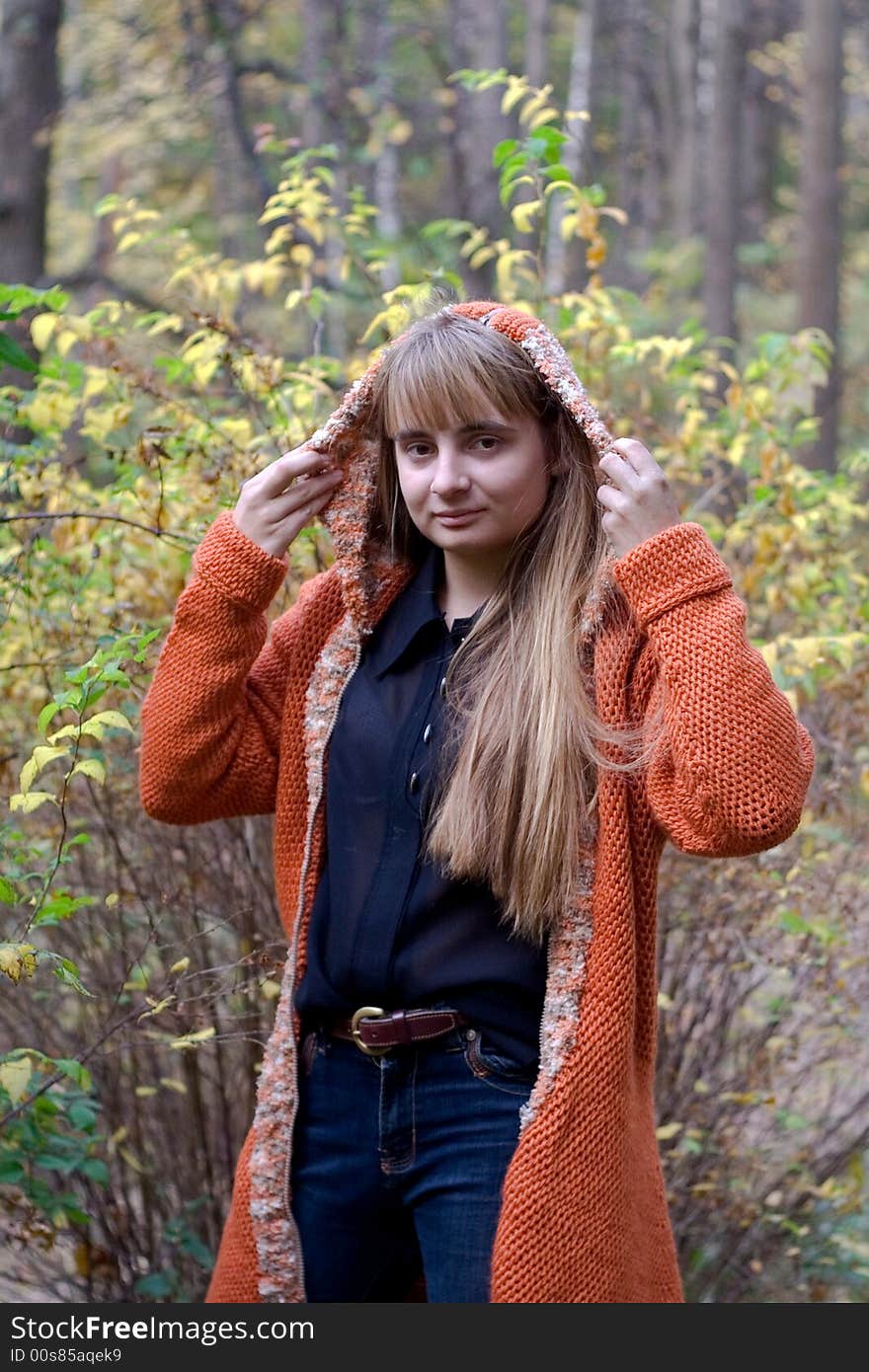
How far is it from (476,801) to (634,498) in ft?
1.72

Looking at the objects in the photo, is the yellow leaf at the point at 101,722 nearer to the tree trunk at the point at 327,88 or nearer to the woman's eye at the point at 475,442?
the woman's eye at the point at 475,442

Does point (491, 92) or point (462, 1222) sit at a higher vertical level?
point (491, 92)

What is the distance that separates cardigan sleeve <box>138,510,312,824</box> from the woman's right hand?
0.08ft

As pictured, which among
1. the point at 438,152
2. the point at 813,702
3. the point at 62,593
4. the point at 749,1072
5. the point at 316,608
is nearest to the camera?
the point at 316,608

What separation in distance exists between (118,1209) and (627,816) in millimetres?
1825

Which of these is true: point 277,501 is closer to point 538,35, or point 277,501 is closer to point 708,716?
point 708,716

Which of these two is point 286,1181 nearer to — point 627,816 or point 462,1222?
point 462,1222

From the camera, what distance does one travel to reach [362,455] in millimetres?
2549

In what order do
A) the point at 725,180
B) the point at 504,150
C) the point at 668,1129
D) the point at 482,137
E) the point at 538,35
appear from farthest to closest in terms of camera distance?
the point at 538,35 < the point at 725,180 < the point at 482,137 < the point at 668,1129 < the point at 504,150

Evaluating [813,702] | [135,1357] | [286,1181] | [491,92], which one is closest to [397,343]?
[286,1181]

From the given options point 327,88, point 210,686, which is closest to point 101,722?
point 210,686

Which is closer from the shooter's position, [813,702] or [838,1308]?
[838,1308]

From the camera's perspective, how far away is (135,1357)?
2236 mm

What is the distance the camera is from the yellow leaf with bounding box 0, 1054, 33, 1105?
2.28 metres
